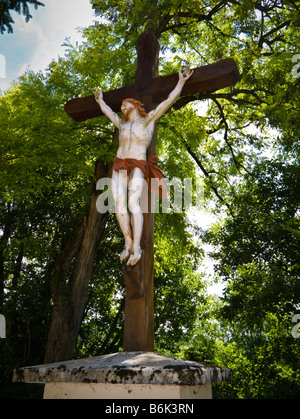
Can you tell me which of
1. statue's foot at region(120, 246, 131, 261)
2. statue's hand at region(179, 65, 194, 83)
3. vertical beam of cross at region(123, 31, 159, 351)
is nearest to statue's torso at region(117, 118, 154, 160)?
vertical beam of cross at region(123, 31, 159, 351)

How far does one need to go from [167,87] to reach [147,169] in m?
1.11

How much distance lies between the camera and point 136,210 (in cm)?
346

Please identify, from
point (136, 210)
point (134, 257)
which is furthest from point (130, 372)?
point (136, 210)

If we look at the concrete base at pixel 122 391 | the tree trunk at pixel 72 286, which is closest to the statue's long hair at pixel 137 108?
the concrete base at pixel 122 391

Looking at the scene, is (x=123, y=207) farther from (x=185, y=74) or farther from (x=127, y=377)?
(x=185, y=74)

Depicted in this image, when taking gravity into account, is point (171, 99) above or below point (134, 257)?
above

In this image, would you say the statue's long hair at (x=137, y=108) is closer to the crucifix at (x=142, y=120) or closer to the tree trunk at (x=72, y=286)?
the crucifix at (x=142, y=120)

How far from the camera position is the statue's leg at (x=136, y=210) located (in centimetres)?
330

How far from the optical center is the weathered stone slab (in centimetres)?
223

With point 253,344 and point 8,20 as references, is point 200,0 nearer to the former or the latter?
point 8,20

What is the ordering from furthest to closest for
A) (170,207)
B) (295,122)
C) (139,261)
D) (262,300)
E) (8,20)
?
(170,207) < (295,122) < (262,300) < (8,20) < (139,261)
